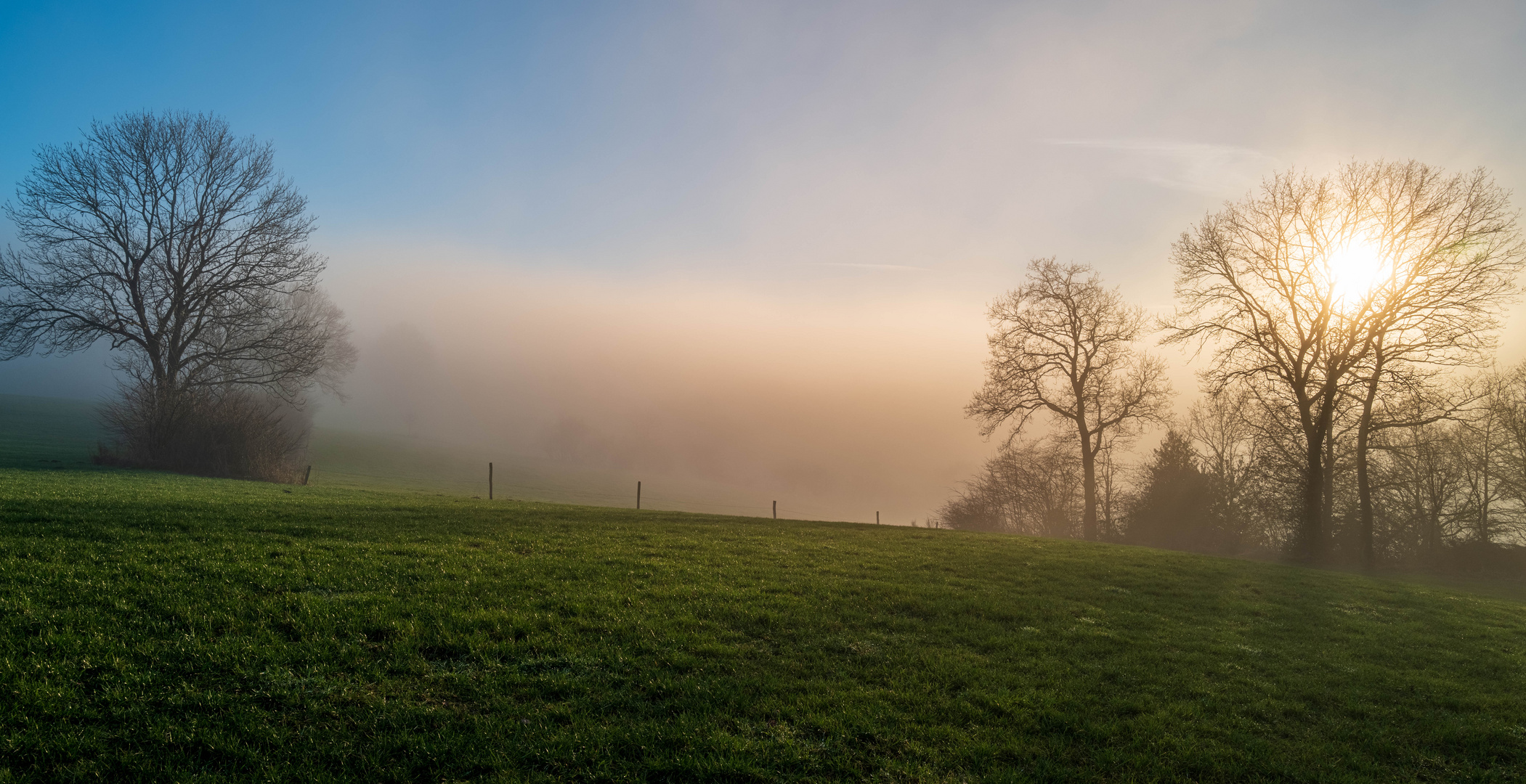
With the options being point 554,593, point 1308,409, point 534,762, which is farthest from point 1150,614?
point 1308,409

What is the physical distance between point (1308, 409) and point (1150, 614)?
26577 millimetres

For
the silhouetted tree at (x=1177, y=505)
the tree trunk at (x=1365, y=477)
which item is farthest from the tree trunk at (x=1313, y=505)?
the silhouetted tree at (x=1177, y=505)

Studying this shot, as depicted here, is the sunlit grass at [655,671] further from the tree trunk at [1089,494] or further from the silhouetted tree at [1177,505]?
the silhouetted tree at [1177,505]

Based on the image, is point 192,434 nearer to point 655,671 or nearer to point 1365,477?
point 655,671

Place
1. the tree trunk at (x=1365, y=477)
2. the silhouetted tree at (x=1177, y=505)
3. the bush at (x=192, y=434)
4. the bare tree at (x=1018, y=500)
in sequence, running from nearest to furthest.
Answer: the tree trunk at (x=1365, y=477) → the bush at (x=192, y=434) → the silhouetted tree at (x=1177, y=505) → the bare tree at (x=1018, y=500)

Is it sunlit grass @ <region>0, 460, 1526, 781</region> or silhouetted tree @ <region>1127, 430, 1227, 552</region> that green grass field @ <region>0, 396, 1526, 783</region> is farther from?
silhouetted tree @ <region>1127, 430, 1227, 552</region>

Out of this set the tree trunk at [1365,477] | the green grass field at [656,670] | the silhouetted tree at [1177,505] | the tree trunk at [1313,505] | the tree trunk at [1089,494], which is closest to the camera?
the green grass field at [656,670]

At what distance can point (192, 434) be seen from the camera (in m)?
35.5

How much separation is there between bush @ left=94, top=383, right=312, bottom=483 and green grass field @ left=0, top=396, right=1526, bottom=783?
25.6 metres

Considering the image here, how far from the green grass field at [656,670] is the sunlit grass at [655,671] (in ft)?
0.13

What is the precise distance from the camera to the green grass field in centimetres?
555

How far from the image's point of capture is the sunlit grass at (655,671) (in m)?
5.56

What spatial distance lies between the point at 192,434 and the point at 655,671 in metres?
40.9

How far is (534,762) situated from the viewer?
5.45 metres
